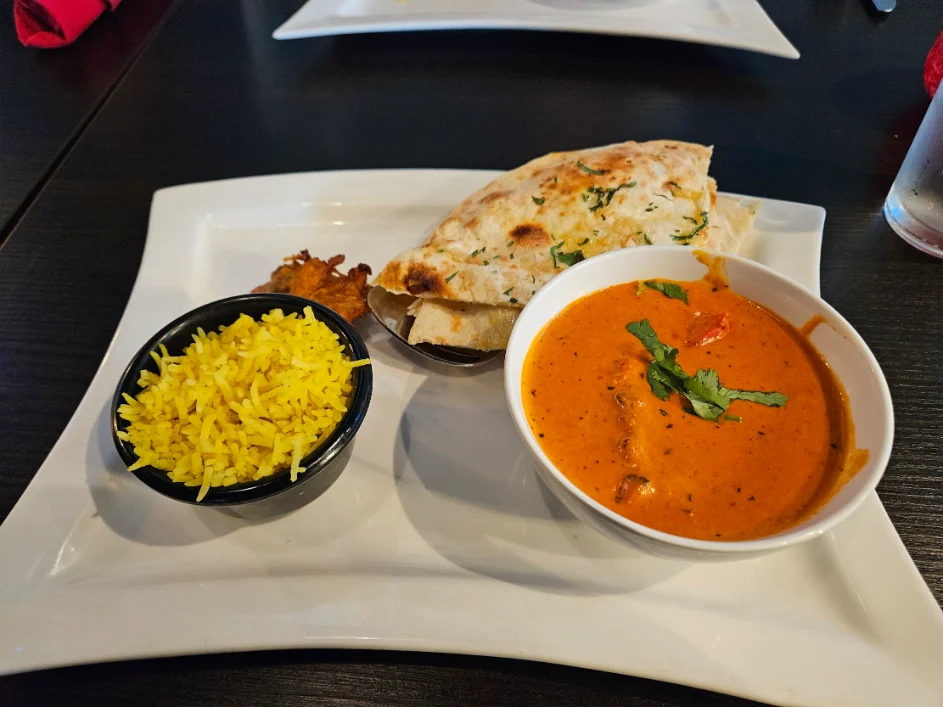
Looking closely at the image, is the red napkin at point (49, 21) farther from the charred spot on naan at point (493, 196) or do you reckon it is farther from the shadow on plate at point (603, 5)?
the charred spot on naan at point (493, 196)

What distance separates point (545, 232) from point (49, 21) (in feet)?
11.4

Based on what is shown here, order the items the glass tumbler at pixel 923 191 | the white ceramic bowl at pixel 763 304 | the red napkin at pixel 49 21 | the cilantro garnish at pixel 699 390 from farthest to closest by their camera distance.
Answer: the red napkin at pixel 49 21
the glass tumbler at pixel 923 191
the cilantro garnish at pixel 699 390
the white ceramic bowl at pixel 763 304

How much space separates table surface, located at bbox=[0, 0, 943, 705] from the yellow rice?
473 mm

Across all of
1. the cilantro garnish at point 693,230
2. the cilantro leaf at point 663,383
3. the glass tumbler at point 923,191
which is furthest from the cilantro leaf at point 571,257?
the glass tumbler at point 923,191

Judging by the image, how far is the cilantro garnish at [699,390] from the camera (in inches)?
58.7

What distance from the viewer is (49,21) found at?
3621 millimetres

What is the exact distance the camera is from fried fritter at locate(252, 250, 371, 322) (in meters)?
2.11

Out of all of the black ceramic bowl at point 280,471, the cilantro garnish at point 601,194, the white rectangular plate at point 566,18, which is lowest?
the black ceramic bowl at point 280,471

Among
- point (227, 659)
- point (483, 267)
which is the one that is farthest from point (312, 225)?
point (227, 659)

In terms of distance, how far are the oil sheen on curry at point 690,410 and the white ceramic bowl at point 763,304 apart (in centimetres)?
4

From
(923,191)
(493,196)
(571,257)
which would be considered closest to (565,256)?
(571,257)

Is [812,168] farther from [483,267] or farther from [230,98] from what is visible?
[230,98]

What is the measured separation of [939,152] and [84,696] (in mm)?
3172

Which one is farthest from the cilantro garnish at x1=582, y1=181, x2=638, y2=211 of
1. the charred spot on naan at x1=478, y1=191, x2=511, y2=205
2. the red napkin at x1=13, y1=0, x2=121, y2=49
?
the red napkin at x1=13, y1=0, x2=121, y2=49
